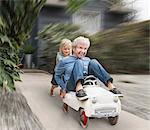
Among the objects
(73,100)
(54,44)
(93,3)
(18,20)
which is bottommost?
(73,100)

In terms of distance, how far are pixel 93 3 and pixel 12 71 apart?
68 cm

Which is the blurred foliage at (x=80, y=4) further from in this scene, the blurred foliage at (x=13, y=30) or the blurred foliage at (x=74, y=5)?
the blurred foliage at (x=13, y=30)

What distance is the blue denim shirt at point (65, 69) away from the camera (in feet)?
5.31

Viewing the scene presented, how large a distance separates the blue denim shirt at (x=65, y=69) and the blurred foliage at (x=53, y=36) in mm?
62

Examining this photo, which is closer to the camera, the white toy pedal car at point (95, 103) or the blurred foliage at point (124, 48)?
the white toy pedal car at point (95, 103)

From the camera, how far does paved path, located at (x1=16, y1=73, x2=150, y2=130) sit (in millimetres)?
1629

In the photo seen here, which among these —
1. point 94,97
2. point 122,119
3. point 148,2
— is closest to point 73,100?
point 94,97

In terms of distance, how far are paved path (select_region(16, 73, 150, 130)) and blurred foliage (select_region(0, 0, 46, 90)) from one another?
95 mm

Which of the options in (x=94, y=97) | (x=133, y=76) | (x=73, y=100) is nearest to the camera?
(x=94, y=97)

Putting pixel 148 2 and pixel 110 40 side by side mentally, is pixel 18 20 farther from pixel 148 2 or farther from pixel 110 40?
pixel 148 2

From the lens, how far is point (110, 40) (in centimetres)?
183

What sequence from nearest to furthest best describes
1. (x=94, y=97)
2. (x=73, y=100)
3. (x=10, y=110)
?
1. (x=94, y=97)
2. (x=73, y=100)
3. (x=10, y=110)

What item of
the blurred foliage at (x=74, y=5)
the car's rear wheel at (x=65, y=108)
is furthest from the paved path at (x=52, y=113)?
the blurred foliage at (x=74, y=5)

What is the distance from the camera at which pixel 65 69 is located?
166cm
